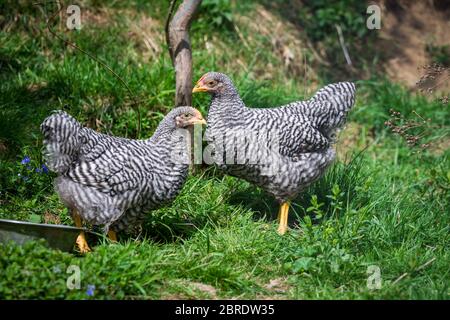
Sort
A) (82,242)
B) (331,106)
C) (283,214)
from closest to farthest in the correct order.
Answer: (82,242) < (283,214) < (331,106)

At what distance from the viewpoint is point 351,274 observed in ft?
16.1

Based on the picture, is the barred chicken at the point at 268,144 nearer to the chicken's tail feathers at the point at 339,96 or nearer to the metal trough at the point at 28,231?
the chicken's tail feathers at the point at 339,96

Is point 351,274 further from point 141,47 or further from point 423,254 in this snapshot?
point 141,47

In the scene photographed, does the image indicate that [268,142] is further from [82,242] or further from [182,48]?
[82,242]

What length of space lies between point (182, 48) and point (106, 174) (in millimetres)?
1618

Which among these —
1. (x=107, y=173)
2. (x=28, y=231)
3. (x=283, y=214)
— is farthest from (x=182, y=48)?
(x=28, y=231)

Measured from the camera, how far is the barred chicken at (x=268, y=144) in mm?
5641

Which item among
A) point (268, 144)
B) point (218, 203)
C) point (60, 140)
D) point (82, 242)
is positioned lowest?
point (82, 242)

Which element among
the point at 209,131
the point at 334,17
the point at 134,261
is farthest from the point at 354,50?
the point at 134,261

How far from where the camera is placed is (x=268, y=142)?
567cm

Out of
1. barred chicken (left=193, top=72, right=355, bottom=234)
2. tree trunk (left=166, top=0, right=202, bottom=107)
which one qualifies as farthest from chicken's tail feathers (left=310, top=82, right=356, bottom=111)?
tree trunk (left=166, top=0, right=202, bottom=107)

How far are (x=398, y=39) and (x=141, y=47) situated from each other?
3.78 m

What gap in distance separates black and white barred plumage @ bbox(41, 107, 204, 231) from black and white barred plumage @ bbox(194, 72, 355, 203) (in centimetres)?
56

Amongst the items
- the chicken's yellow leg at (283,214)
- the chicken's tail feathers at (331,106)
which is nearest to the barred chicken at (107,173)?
the chicken's yellow leg at (283,214)
